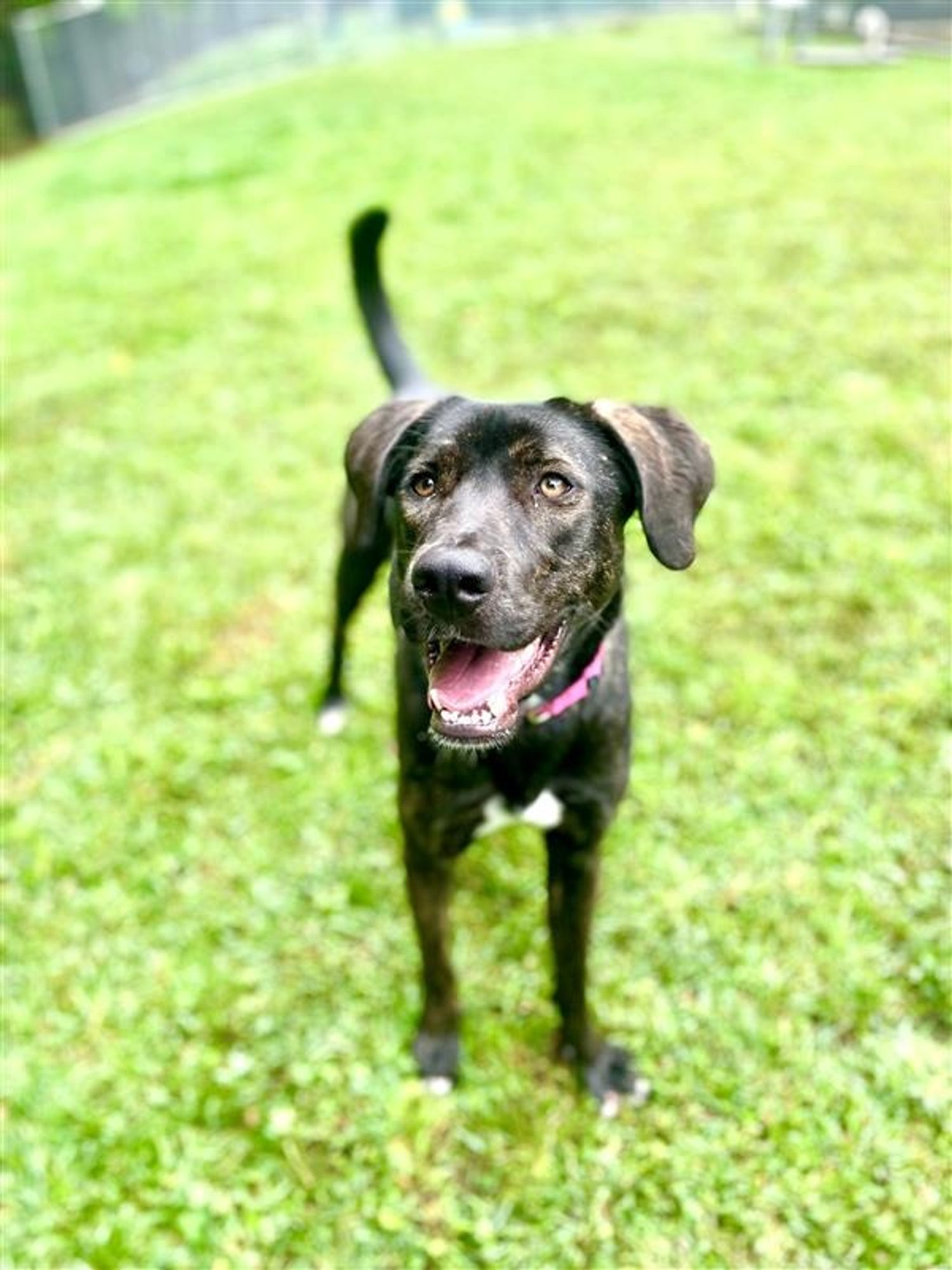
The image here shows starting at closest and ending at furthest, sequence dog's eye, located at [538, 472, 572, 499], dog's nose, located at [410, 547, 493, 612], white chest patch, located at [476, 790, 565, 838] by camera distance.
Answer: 1. dog's nose, located at [410, 547, 493, 612]
2. dog's eye, located at [538, 472, 572, 499]
3. white chest patch, located at [476, 790, 565, 838]

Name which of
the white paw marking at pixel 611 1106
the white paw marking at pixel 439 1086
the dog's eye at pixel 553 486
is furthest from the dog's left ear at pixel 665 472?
the white paw marking at pixel 439 1086

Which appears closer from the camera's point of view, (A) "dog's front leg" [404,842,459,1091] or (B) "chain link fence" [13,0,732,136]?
(A) "dog's front leg" [404,842,459,1091]

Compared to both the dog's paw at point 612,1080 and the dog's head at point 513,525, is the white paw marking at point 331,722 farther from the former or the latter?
the dog's head at point 513,525

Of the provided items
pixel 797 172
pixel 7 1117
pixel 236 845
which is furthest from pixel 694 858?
pixel 797 172

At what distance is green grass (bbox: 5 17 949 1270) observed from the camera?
2.67 m

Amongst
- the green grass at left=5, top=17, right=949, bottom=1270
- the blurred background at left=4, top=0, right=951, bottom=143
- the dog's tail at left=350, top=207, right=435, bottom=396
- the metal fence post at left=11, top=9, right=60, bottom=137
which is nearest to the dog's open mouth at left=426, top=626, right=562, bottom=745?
the green grass at left=5, top=17, right=949, bottom=1270

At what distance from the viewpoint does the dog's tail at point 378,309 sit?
3.61 meters

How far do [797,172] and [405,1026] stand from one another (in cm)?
920

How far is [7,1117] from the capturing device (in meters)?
2.87

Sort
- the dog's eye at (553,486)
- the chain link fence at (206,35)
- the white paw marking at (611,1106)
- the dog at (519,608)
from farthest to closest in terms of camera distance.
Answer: the chain link fence at (206,35) → the white paw marking at (611,1106) → the dog's eye at (553,486) → the dog at (519,608)

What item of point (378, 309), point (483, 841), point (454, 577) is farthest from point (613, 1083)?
point (378, 309)

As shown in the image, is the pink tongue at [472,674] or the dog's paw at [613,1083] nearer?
the pink tongue at [472,674]

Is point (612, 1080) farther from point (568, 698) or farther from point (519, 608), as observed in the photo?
point (519, 608)

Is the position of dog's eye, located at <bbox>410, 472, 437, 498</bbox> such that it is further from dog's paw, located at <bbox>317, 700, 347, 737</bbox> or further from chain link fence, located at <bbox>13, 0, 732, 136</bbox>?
chain link fence, located at <bbox>13, 0, 732, 136</bbox>
